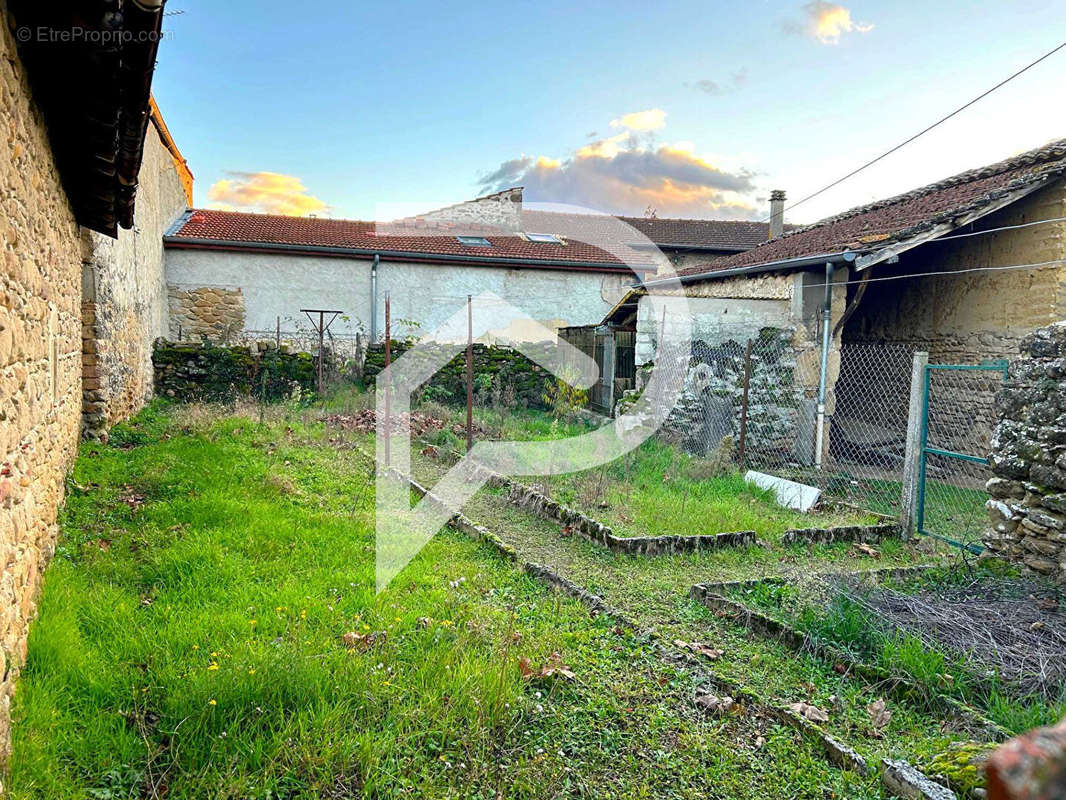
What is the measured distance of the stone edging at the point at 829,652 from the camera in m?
3.23

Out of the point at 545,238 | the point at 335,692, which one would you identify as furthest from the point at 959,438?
the point at 545,238

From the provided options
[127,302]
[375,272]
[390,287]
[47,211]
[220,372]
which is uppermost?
[375,272]

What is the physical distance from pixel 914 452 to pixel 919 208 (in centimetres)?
588

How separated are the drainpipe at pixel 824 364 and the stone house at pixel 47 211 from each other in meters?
8.69

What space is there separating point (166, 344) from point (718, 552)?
11.5 meters

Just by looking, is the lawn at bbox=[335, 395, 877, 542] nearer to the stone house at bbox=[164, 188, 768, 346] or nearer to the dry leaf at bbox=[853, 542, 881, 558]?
the dry leaf at bbox=[853, 542, 881, 558]

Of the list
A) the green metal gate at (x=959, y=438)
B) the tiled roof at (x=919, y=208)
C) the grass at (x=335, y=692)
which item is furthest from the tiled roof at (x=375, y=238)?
the grass at (x=335, y=692)

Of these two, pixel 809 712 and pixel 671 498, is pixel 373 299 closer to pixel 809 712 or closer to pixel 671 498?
pixel 671 498

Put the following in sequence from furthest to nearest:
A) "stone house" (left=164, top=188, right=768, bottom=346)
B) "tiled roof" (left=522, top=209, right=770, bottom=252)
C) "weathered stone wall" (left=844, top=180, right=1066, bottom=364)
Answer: "tiled roof" (left=522, top=209, right=770, bottom=252) → "stone house" (left=164, top=188, right=768, bottom=346) → "weathered stone wall" (left=844, top=180, right=1066, bottom=364)

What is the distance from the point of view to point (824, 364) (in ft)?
31.6

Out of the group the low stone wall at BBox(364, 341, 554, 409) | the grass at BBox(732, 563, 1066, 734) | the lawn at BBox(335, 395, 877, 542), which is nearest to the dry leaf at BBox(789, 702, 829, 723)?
the grass at BBox(732, 563, 1066, 734)

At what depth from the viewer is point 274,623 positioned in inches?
147

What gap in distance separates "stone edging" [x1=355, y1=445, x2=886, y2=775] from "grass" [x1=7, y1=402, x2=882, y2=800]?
0.22 ft

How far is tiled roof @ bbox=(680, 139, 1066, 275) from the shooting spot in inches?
355
